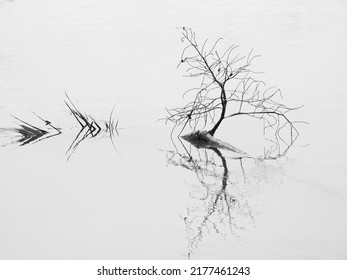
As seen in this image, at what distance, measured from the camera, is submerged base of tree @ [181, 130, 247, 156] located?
5.72 metres

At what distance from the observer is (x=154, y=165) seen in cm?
541

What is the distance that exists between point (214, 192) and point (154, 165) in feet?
2.34

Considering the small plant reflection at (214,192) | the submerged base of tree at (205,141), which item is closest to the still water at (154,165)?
the small plant reflection at (214,192)

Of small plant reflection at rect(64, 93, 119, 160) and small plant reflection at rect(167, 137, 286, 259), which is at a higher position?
small plant reflection at rect(64, 93, 119, 160)

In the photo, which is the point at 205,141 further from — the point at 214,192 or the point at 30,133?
the point at 30,133

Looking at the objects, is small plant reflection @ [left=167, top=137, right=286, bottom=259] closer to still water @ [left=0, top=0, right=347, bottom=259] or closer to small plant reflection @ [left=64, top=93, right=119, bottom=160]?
still water @ [left=0, top=0, right=347, bottom=259]

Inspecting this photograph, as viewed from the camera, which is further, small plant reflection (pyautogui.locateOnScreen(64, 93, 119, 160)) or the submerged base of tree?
small plant reflection (pyautogui.locateOnScreen(64, 93, 119, 160))

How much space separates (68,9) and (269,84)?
18.6ft

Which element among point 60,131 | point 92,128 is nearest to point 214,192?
point 92,128

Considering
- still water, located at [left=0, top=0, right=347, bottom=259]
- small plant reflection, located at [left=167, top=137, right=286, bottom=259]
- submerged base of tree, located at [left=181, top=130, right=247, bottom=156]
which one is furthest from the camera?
submerged base of tree, located at [left=181, top=130, right=247, bottom=156]

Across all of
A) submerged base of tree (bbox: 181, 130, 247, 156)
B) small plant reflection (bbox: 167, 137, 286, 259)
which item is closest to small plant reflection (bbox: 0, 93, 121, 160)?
submerged base of tree (bbox: 181, 130, 247, 156)

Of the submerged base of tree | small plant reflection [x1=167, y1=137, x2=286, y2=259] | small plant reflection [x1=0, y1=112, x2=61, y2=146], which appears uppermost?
small plant reflection [x1=0, y1=112, x2=61, y2=146]

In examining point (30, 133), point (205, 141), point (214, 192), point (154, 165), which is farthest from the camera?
point (30, 133)
